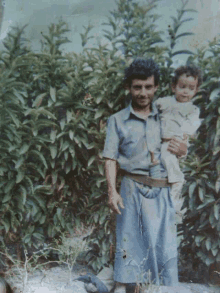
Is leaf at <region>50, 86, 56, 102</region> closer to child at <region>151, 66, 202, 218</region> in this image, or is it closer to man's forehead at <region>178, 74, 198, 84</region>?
child at <region>151, 66, 202, 218</region>

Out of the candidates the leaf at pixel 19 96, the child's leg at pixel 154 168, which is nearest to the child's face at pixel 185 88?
the child's leg at pixel 154 168

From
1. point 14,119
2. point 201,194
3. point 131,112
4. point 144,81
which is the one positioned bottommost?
point 201,194

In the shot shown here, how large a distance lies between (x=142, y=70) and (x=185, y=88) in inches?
14.4

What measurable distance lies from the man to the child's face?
179 mm

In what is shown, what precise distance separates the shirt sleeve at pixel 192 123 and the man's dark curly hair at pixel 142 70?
37 centimetres

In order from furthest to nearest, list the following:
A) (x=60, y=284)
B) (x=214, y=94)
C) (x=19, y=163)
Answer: (x=60, y=284), (x=19, y=163), (x=214, y=94)

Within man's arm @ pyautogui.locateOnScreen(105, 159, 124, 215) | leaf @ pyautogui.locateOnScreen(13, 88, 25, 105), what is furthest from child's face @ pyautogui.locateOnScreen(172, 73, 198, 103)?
leaf @ pyautogui.locateOnScreen(13, 88, 25, 105)

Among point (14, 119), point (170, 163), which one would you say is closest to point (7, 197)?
point (14, 119)

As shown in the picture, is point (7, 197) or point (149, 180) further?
point (7, 197)

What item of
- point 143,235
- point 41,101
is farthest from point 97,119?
point 143,235

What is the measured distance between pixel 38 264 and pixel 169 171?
1385 mm

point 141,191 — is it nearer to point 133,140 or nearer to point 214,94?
point 133,140

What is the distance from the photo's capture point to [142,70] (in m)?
3.06

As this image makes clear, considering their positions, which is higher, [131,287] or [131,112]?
[131,112]
